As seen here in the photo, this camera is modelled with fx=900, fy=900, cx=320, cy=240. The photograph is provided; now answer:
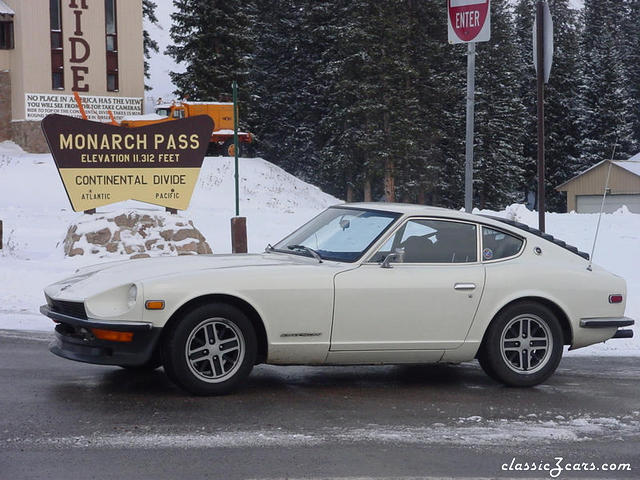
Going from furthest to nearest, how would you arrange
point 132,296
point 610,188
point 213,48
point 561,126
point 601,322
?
point 561,126 < point 213,48 < point 610,188 < point 601,322 < point 132,296

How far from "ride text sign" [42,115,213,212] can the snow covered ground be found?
1226mm

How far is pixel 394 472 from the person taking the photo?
4828 millimetres

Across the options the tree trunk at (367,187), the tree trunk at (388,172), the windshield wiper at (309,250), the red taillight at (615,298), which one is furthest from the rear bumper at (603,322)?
the tree trunk at (367,187)

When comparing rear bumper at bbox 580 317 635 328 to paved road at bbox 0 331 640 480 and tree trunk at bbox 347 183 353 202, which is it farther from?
tree trunk at bbox 347 183 353 202

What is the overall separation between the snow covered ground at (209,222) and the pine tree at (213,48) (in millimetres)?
7747

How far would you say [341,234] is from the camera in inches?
286

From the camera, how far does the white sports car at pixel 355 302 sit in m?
6.26

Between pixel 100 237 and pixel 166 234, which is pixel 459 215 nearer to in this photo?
pixel 166 234

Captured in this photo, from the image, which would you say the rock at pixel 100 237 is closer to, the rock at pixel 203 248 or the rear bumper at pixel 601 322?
the rock at pixel 203 248

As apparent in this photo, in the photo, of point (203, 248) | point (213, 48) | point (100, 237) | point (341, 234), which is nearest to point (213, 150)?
point (213, 48)

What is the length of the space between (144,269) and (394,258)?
1.89m

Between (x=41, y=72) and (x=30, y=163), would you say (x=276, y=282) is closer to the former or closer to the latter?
(x=30, y=163)

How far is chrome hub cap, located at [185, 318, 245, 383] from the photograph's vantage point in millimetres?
6316

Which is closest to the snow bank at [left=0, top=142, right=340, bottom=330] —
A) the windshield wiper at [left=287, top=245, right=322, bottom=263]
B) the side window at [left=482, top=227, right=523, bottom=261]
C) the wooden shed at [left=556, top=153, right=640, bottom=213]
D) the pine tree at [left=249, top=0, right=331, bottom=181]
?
the windshield wiper at [left=287, top=245, right=322, bottom=263]
